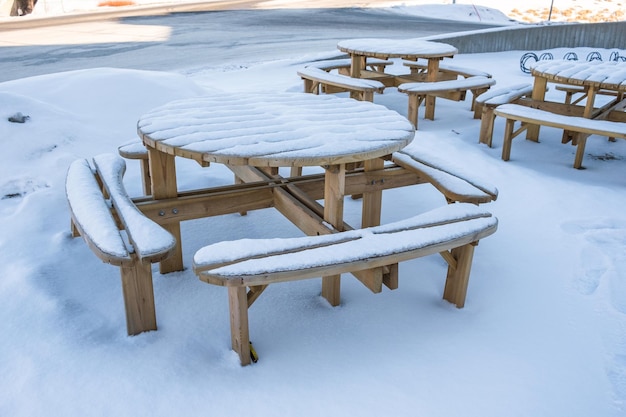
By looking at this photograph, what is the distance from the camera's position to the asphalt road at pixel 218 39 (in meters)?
11.7

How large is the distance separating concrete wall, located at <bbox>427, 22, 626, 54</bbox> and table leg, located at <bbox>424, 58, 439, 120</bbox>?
526 centimetres

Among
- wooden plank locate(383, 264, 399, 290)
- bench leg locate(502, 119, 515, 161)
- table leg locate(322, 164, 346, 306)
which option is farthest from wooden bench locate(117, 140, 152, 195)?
bench leg locate(502, 119, 515, 161)

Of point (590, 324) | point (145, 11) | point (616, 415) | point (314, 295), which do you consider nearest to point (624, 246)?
point (590, 324)

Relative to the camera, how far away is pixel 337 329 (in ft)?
9.15

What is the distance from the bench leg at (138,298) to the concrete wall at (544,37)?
10.7 metres

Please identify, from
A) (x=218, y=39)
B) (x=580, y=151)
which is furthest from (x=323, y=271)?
(x=218, y=39)

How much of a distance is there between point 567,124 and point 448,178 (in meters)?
2.31

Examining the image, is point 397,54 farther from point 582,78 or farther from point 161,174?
point 161,174

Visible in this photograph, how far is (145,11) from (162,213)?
22.4 metres

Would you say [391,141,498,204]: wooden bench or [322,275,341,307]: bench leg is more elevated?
[391,141,498,204]: wooden bench

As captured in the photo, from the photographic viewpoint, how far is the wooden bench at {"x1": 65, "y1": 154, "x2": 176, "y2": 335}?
7.73 feet

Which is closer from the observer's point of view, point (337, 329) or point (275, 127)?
point (337, 329)

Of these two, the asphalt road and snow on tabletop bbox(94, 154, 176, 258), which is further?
the asphalt road

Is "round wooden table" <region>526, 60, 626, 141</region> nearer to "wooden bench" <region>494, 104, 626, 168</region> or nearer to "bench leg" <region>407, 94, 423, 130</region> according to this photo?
"wooden bench" <region>494, 104, 626, 168</region>
